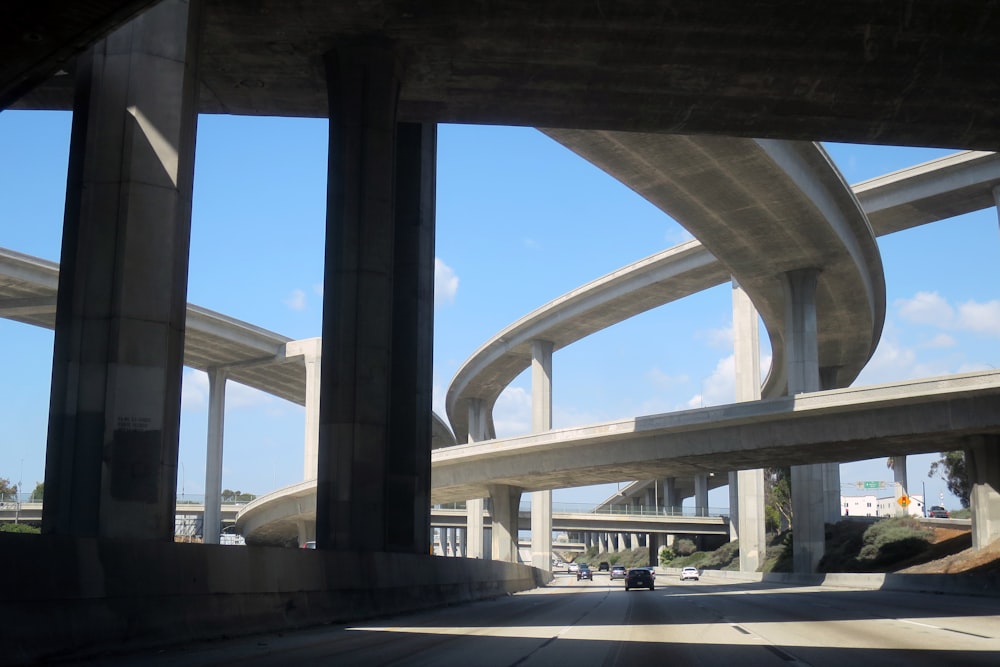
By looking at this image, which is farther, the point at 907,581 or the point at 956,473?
the point at 956,473

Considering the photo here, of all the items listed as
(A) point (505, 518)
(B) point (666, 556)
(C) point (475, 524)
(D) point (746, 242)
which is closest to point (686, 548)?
(B) point (666, 556)

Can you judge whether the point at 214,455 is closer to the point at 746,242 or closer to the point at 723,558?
the point at 723,558

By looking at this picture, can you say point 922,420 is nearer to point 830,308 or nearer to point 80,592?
point 830,308

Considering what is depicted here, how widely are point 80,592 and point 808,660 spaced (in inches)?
327

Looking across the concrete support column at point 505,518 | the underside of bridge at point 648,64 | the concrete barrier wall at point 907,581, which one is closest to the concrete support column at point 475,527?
the concrete support column at point 505,518

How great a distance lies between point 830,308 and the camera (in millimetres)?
70438

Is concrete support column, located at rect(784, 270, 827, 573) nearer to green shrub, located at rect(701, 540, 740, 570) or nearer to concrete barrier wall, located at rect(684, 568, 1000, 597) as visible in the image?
concrete barrier wall, located at rect(684, 568, 1000, 597)

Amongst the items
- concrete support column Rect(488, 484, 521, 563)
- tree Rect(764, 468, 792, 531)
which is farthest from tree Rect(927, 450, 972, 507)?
concrete support column Rect(488, 484, 521, 563)

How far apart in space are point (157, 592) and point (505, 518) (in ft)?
193

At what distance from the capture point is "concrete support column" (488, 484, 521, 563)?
70.4 m

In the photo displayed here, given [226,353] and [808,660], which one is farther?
[226,353]

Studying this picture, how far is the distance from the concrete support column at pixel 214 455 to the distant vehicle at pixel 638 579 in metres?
55.0

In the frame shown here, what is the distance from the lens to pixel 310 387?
307ft

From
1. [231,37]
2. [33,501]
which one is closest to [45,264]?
[33,501]
